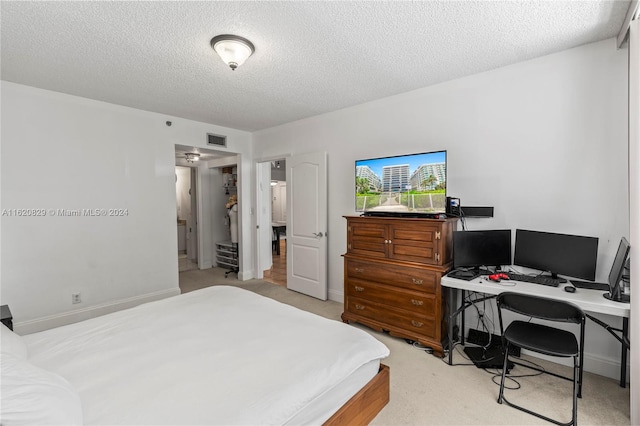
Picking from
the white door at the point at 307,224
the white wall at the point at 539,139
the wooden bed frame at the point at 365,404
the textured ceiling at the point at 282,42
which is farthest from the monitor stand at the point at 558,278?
the white door at the point at 307,224

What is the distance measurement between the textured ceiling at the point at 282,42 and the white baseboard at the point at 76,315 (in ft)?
8.07

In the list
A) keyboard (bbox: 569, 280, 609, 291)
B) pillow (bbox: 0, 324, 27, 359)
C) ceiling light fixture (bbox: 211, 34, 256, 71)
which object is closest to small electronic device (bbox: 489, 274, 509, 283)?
keyboard (bbox: 569, 280, 609, 291)

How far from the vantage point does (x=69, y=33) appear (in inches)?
84.7

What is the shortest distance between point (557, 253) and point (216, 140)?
4.55 metres

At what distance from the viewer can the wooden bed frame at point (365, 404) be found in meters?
→ 1.46

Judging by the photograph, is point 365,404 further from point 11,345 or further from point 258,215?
point 258,215

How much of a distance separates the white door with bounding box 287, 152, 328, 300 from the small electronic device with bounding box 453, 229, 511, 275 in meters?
1.90

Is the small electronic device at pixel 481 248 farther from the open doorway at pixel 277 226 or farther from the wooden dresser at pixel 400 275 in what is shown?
the open doorway at pixel 277 226

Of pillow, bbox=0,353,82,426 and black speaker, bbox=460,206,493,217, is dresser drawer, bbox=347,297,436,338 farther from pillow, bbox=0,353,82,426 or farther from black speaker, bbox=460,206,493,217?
pillow, bbox=0,353,82,426

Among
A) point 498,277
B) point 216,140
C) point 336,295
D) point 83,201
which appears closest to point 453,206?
point 498,277

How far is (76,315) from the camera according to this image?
136 inches

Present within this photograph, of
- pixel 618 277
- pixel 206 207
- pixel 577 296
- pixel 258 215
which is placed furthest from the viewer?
pixel 206 207

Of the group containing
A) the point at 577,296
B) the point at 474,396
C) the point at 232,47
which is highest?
the point at 232,47

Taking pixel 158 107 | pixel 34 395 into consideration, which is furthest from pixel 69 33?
pixel 34 395
